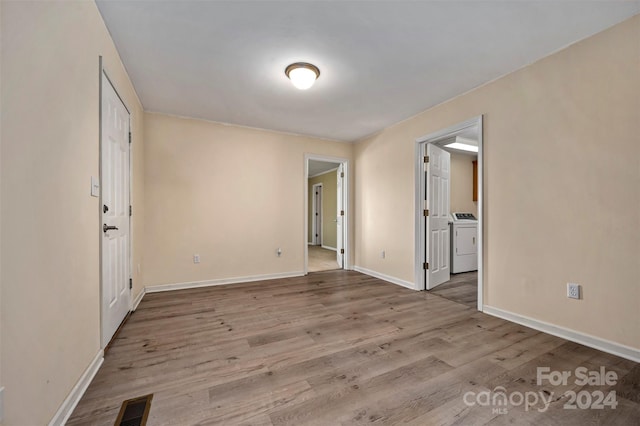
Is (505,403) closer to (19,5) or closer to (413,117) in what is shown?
(19,5)

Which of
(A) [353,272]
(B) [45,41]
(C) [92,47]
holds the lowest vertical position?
(A) [353,272]

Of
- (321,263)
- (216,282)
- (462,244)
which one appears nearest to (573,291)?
(462,244)

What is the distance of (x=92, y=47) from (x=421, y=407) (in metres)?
2.90

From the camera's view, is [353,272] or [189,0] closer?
[189,0]

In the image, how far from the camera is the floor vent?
4.27 feet

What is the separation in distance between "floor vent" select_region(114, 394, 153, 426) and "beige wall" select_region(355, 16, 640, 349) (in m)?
2.99

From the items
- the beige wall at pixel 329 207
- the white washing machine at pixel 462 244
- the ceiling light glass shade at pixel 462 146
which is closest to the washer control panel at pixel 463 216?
the white washing machine at pixel 462 244

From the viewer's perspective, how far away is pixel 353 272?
15.7 ft

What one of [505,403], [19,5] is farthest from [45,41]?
[505,403]

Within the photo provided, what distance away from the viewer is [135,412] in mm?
1369

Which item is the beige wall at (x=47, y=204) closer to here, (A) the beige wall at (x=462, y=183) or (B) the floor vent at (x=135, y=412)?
(B) the floor vent at (x=135, y=412)

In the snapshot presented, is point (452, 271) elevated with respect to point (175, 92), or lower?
lower

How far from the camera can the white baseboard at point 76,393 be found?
49.5 inches

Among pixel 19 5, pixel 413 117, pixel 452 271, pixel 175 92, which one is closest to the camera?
pixel 19 5
